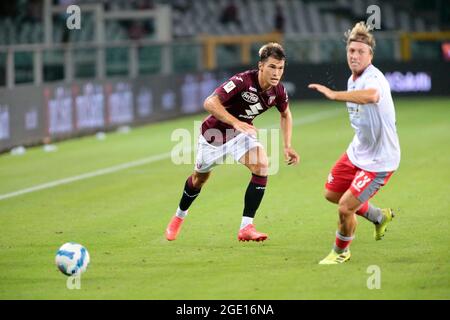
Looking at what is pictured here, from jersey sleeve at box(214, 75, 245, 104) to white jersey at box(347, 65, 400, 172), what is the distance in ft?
5.04

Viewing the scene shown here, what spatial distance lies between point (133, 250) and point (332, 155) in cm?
935

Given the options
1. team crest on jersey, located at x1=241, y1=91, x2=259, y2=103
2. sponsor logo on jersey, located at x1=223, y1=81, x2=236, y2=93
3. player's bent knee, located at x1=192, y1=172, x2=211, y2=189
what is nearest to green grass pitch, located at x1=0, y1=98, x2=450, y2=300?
player's bent knee, located at x1=192, y1=172, x2=211, y2=189

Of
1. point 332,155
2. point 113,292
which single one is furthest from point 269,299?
point 332,155

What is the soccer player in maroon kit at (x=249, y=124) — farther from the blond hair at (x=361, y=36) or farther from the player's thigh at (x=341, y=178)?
the blond hair at (x=361, y=36)

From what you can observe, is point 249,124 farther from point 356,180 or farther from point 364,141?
point 356,180

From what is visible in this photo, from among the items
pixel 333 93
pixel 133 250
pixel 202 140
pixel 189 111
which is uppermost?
pixel 333 93

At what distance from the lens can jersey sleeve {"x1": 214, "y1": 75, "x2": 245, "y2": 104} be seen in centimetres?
1050

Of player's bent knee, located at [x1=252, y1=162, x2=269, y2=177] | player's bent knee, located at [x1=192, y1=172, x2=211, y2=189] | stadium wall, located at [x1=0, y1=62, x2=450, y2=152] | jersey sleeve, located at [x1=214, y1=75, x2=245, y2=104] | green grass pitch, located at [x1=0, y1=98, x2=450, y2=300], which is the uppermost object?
jersey sleeve, located at [x1=214, y1=75, x2=245, y2=104]

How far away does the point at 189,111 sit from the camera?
29.5 meters

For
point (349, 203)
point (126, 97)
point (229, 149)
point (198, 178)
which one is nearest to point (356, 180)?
point (349, 203)

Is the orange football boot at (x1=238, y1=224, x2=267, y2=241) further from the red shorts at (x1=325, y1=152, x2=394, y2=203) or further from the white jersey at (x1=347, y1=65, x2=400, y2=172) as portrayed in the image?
the white jersey at (x1=347, y1=65, x2=400, y2=172)

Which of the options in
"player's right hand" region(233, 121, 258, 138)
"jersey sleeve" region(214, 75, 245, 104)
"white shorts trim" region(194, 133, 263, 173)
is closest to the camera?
"player's right hand" region(233, 121, 258, 138)

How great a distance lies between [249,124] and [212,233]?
1.41 metres
